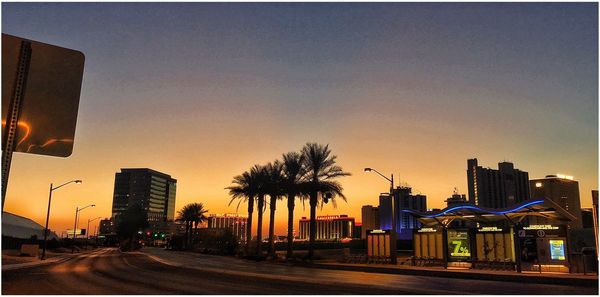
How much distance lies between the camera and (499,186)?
17625 cm

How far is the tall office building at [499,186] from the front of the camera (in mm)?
168625

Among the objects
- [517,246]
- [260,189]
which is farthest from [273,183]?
[517,246]

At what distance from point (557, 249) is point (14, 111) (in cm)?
2836

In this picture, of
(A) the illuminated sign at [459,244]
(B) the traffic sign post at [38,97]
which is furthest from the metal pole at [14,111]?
(A) the illuminated sign at [459,244]

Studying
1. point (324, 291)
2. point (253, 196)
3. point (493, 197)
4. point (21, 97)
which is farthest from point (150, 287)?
point (493, 197)

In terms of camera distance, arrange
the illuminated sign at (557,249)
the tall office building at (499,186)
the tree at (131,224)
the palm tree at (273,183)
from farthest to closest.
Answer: the tall office building at (499,186), the tree at (131,224), the palm tree at (273,183), the illuminated sign at (557,249)

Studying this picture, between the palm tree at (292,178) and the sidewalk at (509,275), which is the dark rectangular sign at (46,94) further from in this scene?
the palm tree at (292,178)

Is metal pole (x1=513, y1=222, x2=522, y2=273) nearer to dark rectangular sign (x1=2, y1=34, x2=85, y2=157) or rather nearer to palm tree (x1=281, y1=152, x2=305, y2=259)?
palm tree (x1=281, y1=152, x2=305, y2=259)

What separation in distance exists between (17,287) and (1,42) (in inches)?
690

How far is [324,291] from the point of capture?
16.6m

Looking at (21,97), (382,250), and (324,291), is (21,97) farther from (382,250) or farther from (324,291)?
(382,250)

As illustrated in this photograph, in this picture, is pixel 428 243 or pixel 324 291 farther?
pixel 428 243

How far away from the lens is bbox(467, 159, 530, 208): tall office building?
168625 millimetres

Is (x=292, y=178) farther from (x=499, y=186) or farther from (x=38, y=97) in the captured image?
(x=499, y=186)
